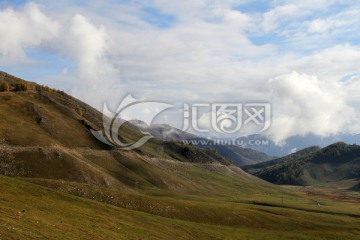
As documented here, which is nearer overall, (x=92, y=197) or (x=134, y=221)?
(x=134, y=221)

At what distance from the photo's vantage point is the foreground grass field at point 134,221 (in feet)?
157

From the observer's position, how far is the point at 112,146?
164750 mm

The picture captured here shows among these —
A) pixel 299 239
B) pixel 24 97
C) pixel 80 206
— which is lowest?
pixel 299 239

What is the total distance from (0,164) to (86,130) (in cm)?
6125

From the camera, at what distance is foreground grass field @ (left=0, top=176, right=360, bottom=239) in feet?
157

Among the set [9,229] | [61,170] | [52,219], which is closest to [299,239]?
[52,219]

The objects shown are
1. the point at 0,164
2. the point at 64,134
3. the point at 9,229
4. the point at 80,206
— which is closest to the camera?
the point at 9,229

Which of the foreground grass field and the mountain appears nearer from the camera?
the foreground grass field

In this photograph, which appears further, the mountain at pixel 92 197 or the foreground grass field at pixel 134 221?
the mountain at pixel 92 197

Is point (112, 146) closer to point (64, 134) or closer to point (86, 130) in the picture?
point (86, 130)

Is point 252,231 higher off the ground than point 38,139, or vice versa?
point 38,139

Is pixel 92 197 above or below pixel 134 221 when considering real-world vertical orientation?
above

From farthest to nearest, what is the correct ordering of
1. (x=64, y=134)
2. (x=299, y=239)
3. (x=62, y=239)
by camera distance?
(x=64, y=134) → (x=299, y=239) → (x=62, y=239)

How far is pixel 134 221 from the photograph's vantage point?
225 feet
